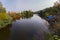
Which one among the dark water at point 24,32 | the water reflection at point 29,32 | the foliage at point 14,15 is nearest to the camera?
the water reflection at point 29,32

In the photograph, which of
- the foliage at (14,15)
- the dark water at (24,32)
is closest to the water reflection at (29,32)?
the dark water at (24,32)

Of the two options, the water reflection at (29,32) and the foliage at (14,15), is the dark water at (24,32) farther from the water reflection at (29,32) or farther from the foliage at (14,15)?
the foliage at (14,15)

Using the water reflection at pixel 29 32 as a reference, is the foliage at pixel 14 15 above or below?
above

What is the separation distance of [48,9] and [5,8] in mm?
4191

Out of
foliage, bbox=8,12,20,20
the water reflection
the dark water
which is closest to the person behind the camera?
the water reflection

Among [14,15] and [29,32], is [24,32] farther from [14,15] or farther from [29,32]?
[14,15]

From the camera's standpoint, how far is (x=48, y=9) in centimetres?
1333

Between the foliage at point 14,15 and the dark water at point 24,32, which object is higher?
the foliage at point 14,15

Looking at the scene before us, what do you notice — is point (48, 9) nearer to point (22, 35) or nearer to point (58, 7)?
point (58, 7)

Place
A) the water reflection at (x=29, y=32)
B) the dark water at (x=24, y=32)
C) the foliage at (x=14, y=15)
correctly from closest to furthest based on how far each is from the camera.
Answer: the water reflection at (x=29, y=32) → the dark water at (x=24, y=32) → the foliage at (x=14, y=15)

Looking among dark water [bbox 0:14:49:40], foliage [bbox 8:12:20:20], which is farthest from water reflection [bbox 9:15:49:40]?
foliage [bbox 8:12:20:20]

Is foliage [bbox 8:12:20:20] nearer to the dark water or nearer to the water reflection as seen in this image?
the water reflection

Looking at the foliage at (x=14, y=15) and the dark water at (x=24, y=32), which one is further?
the foliage at (x=14, y=15)

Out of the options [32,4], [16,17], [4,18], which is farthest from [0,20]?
[16,17]
